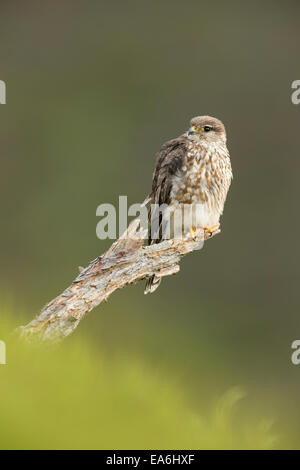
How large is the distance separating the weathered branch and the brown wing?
0.79 m

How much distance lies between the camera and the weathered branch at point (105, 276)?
1.59 metres

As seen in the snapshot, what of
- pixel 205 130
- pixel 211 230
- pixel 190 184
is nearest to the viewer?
pixel 211 230

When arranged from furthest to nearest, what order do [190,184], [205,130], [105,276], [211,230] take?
[205,130], [190,184], [211,230], [105,276]

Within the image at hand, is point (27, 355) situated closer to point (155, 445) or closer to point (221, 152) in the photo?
point (155, 445)

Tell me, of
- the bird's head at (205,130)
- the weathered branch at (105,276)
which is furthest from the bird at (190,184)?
the weathered branch at (105,276)

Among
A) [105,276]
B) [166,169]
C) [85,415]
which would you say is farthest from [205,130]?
[85,415]

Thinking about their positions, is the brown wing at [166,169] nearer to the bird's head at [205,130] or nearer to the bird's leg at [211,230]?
the bird's head at [205,130]

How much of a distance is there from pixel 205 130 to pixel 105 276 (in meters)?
1.59

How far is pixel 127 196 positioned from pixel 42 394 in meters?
7.05

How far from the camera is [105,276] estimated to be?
1.83m

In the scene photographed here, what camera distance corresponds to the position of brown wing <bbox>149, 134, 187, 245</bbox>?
3043 millimetres

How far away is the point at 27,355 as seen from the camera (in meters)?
0.38

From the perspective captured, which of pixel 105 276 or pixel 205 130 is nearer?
pixel 105 276

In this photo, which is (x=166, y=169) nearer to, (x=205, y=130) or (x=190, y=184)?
(x=190, y=184)
